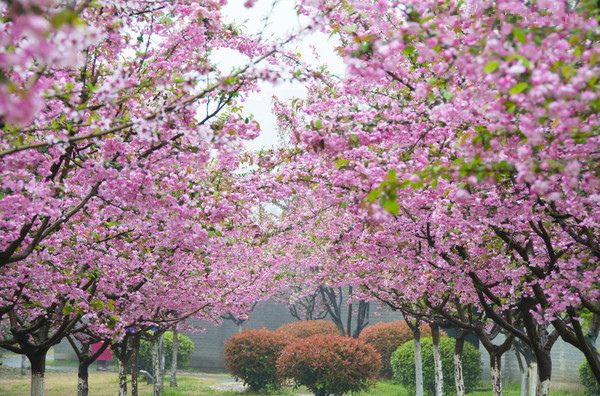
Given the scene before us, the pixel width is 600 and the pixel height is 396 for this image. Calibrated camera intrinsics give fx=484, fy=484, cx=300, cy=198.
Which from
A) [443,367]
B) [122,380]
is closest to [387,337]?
[443,367]

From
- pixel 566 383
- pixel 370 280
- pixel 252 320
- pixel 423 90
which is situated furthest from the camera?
pixel 252 320

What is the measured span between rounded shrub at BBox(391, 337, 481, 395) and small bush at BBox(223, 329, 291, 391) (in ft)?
13.5

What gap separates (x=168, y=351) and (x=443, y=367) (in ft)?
43.9

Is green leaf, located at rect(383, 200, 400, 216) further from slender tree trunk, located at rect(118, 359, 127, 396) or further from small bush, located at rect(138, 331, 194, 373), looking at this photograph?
small bush, located at rect(138, 331, 194, 373)

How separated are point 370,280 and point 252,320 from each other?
1800cm

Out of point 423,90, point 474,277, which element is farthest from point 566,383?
point 423,90

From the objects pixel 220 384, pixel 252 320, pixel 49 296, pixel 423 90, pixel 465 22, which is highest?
pixel 465 22

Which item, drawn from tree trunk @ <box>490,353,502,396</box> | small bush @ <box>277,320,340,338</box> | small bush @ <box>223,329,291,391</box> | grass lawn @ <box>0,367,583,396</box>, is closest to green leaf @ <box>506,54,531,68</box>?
tree trunk @ <box>490,353,502,396</box>

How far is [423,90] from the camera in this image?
3.55 m

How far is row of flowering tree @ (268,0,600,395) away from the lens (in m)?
2.83

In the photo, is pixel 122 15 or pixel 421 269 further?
pixel 421 269

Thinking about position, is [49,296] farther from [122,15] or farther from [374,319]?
[374,319]

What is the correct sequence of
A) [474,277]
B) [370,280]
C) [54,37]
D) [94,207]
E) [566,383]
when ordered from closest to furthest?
[54,37] → [94,207] → [474,277] → [370,280] → [566,383]

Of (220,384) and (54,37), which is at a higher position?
(54,37)
